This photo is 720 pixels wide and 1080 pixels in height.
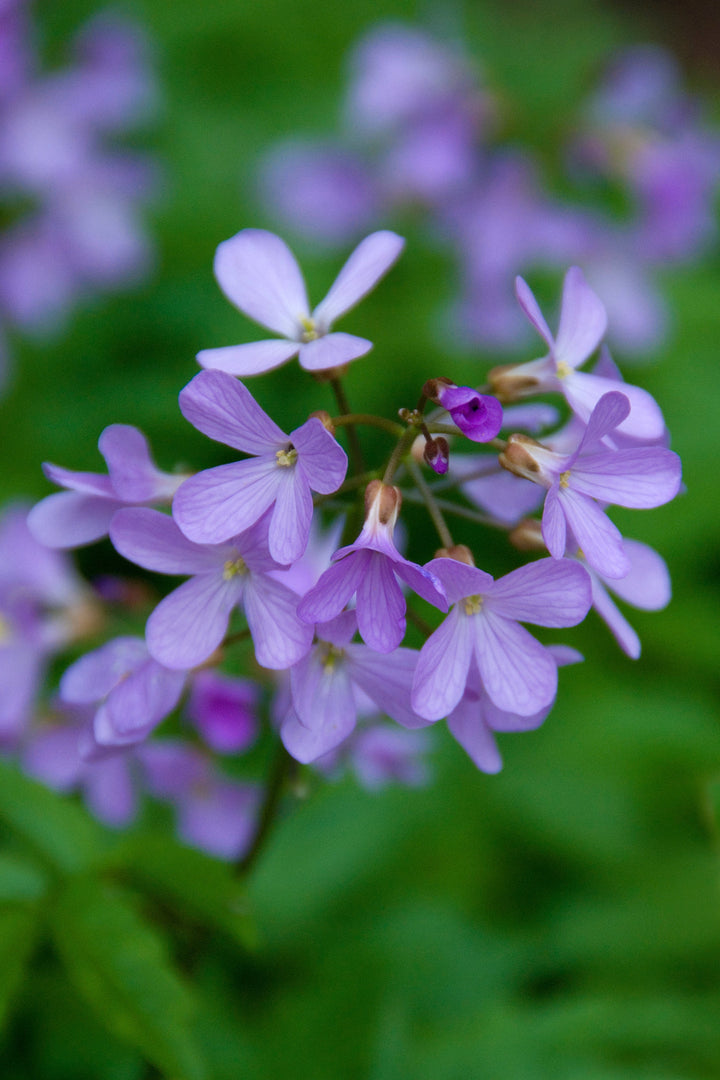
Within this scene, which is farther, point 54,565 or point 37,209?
point 37,209

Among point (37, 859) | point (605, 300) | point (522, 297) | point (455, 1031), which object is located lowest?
point (455, 1031)

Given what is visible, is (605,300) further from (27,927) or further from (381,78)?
(27,927)

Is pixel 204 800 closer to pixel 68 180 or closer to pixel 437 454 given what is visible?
pixel 437 454

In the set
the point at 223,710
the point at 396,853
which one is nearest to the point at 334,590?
the point at 223,710

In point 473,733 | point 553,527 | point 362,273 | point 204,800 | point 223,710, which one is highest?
point 362,273

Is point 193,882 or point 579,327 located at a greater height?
point 579,327

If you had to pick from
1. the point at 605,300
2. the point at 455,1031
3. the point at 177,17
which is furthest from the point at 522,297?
the point at 177,17
